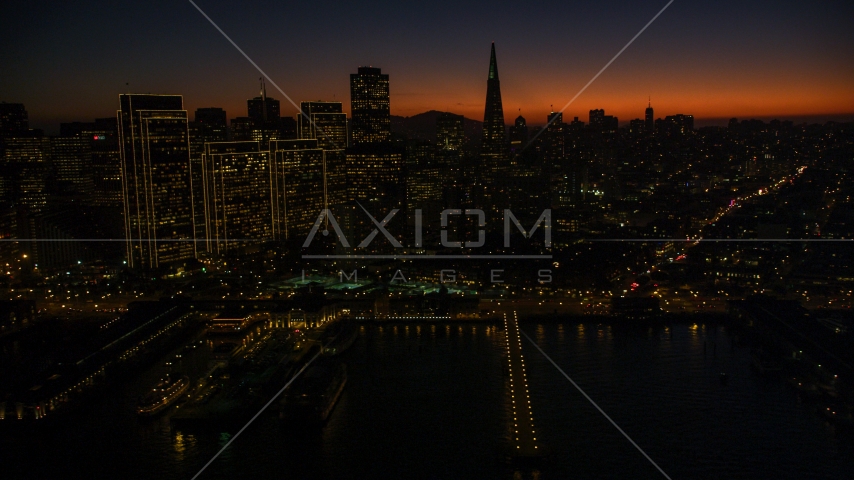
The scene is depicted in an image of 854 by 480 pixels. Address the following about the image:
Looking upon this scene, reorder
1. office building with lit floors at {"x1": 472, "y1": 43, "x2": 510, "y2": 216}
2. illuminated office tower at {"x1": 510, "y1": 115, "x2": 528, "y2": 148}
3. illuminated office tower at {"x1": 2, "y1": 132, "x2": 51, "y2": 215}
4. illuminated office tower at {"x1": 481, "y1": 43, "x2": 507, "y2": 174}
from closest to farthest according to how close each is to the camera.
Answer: illuminated office tower at {"x1": 2, "y1": 132, "x2": 51, "y2": 215}
office building with lit floors at {"x1": 472, "y1": 43, "x2": 510, "y2": 216}
illuminated office tower at {"x1": 481, "y1": 43, "x2": 507, "y2": 174}
illuminated office tower at {"x1": 510, "y1": 115, "x2": 528, "y2": 148}

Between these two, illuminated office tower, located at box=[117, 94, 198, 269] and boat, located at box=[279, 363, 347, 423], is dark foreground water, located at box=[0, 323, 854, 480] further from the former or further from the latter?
illuminated office tower, located at box=[117, 94, 198, 269]

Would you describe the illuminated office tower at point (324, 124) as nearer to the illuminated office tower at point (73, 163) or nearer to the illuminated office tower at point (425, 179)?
the illuminated office tower at point (425, 179)

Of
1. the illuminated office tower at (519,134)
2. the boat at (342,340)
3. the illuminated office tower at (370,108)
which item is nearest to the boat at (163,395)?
the boat at (342,340)


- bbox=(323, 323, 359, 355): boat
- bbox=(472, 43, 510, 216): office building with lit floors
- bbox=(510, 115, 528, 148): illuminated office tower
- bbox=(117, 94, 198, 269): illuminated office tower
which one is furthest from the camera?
bbox=(510, 115, 528, 148): illuminated office tower

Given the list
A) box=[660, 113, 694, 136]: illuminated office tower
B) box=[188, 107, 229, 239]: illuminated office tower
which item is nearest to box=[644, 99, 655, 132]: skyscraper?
box=[660, 113, 694, 136]: illuminated office tower

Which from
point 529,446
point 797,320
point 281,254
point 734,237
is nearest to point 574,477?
point 529,446

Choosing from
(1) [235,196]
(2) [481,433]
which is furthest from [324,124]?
(2) [481,433]
